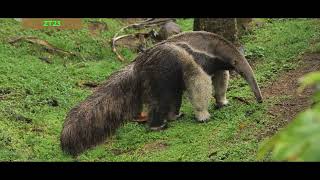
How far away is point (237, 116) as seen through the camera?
720 cm

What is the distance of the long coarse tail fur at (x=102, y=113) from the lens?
6422 millimetres

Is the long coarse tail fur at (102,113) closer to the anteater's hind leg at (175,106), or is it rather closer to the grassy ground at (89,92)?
the grassy ground at (89,92)

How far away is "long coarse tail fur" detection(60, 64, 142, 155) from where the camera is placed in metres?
6.42

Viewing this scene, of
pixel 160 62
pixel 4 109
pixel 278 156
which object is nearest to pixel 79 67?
pixel 4 109

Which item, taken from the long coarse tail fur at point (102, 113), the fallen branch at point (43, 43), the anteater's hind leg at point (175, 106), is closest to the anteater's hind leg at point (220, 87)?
the anteater's hind leg at point (175, 106)

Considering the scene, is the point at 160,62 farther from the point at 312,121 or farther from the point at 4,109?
the point at 312,121

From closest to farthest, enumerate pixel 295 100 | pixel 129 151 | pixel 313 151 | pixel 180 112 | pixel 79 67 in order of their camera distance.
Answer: pixel 313 151 < pixel 129 151 < pixel 295 100 < pixel 180 112 < pixel 79 67

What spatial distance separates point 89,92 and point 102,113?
2.08 metres

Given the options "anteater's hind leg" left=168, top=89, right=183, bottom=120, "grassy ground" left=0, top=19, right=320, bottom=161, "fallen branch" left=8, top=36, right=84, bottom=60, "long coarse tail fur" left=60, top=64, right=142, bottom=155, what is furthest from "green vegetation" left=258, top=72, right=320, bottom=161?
"fallen branch" left=8, top=36, right=84, bottom=60

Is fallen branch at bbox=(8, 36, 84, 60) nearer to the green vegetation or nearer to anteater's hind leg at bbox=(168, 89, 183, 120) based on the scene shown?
anteater's hind leg at bbox=(168, 89, 183, 120)

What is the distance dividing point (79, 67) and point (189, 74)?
11.0ft

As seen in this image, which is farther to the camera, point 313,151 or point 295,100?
point 295,100

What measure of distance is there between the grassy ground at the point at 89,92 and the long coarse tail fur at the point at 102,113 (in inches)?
6.5

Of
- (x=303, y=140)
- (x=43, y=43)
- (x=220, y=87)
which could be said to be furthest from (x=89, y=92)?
(x=303, y=140)
